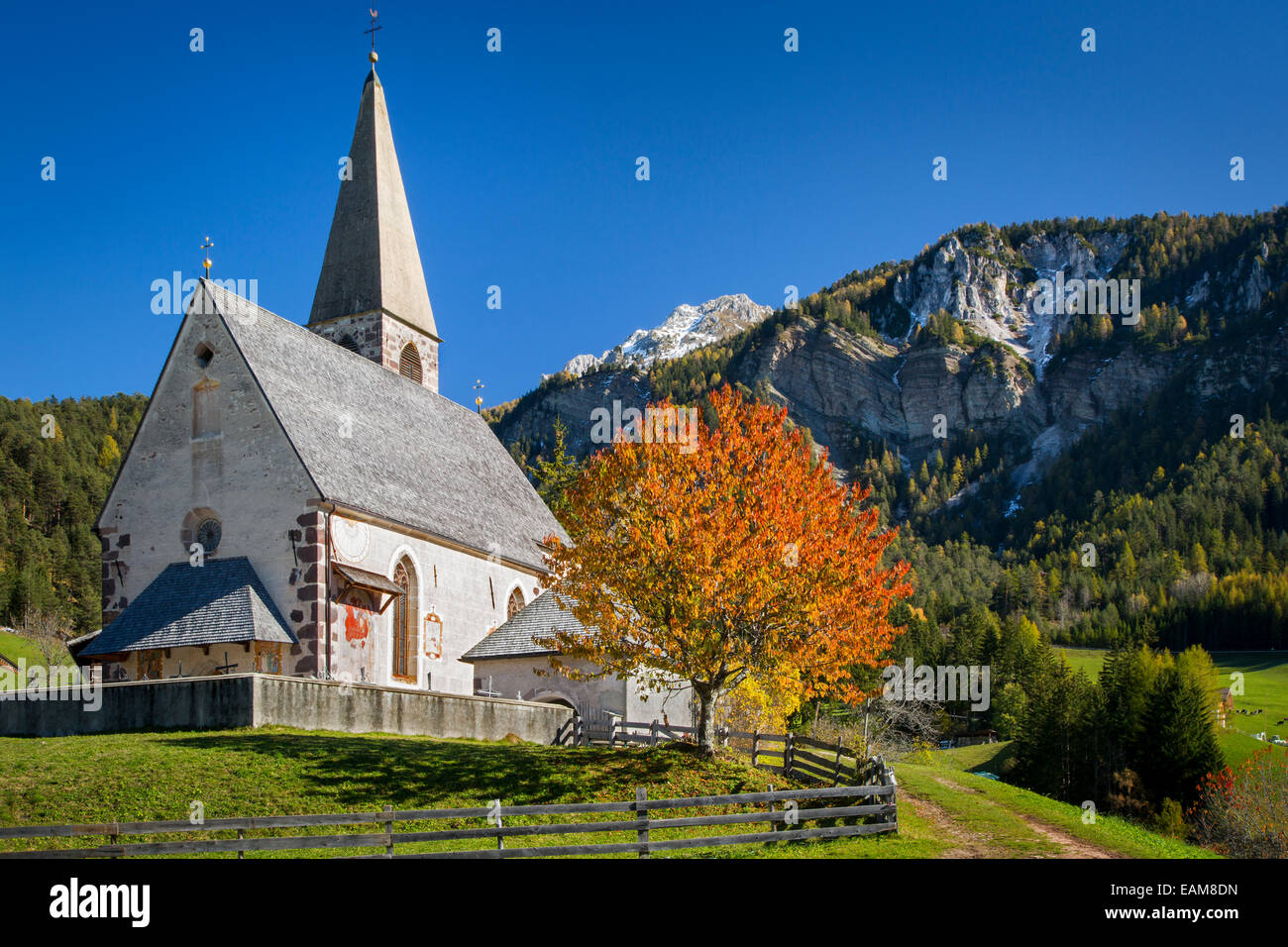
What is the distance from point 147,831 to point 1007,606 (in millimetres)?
186205

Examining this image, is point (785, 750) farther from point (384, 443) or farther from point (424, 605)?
point (384, 443)

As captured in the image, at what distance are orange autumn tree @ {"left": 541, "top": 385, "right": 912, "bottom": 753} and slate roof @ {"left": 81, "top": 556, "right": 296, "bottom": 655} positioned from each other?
9.04 m

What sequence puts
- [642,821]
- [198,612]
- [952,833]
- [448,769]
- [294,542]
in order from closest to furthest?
1. [642,821]
2. [952,833]
3. [448,769]
4. [198,612]
5. [294,542]

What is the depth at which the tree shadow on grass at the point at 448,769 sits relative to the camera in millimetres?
20359

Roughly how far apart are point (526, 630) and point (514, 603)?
5.28 metres

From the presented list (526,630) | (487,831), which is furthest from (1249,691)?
(487,831)

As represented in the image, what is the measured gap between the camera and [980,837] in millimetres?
21266

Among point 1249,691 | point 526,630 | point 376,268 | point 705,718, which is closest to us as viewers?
point 705,718

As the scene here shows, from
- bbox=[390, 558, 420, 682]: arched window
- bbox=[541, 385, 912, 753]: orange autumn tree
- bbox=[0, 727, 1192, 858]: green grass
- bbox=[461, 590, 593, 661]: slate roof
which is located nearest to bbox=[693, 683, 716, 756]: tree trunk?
bbox=[541, 385, 912, 753]: orange autumn tree

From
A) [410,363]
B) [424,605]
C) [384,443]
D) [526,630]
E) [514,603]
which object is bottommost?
[526,630]
